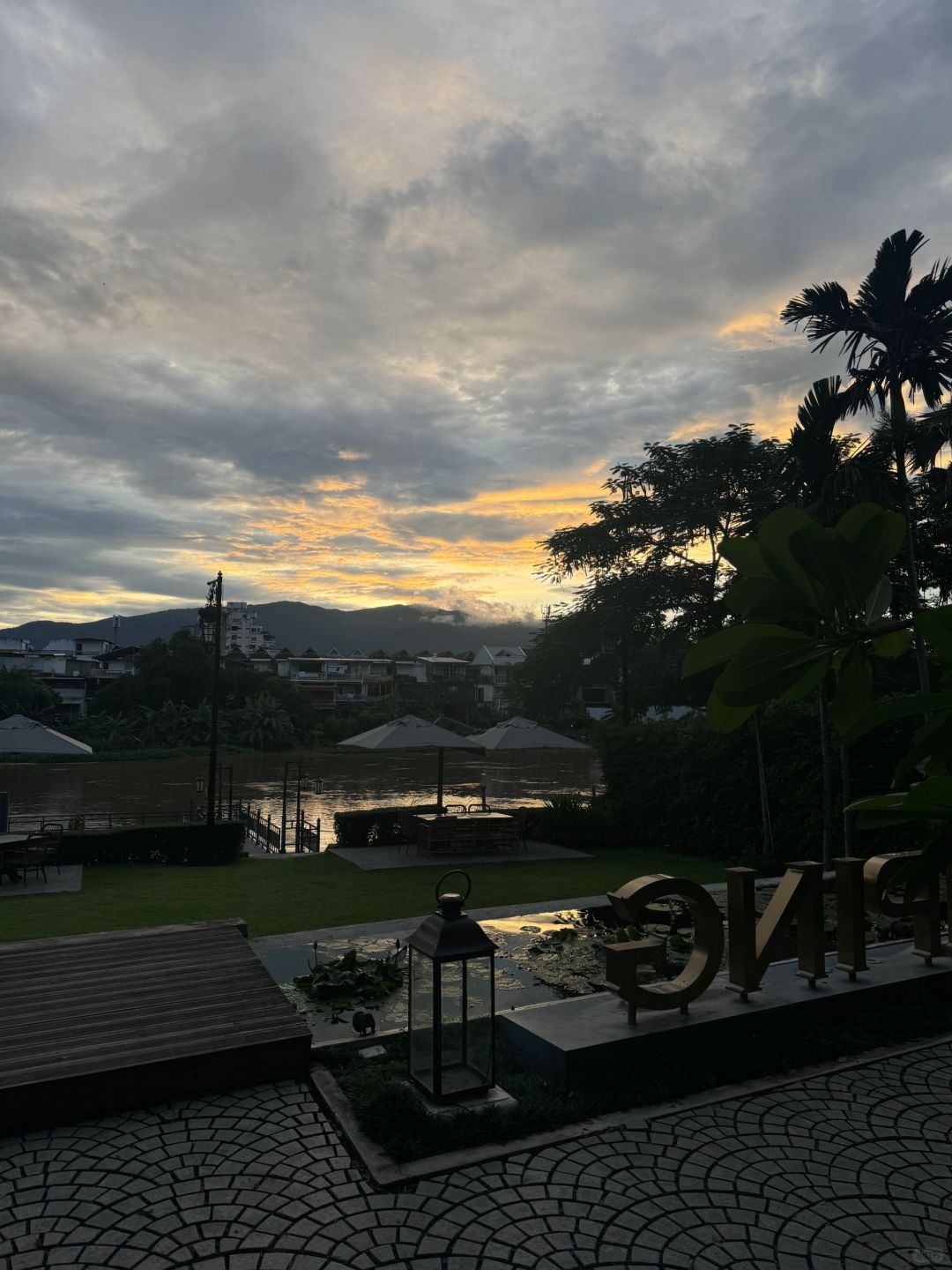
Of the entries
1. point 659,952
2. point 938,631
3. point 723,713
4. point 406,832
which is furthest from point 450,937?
point 406,832

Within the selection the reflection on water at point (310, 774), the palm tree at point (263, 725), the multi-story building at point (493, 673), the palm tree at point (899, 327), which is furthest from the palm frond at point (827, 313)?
the palm tree at point (263, 725)

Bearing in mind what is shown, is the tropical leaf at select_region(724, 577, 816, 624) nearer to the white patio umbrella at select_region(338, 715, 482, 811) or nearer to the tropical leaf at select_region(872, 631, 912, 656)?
the tropical leaf at select_region(872, 631, 912, 656)

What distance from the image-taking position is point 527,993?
7547 millimetres

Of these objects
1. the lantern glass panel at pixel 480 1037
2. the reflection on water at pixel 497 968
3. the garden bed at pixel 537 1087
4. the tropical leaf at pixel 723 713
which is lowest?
the reflection on water at pixel 497 968

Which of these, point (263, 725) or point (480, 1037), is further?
point (263, 725)

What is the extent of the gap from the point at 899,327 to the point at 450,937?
1154cm

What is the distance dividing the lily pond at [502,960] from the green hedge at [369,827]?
675cm

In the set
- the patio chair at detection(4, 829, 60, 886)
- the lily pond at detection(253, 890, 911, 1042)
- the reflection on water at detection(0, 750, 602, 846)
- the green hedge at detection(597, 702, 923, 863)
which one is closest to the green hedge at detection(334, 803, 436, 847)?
the green hedge at detection(597, 702, 923, 863)

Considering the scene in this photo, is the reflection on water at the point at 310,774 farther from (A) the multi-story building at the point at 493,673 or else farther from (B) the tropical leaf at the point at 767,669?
(B) the tropical leaf at the point at 767,669

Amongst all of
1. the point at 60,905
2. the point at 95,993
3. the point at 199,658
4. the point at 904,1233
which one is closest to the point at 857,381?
the point at 904,1233

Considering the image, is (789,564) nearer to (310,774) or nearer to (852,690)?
(852,690)

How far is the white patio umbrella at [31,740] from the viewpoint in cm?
1516

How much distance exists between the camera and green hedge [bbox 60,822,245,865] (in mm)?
15047

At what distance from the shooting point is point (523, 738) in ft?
56.7
